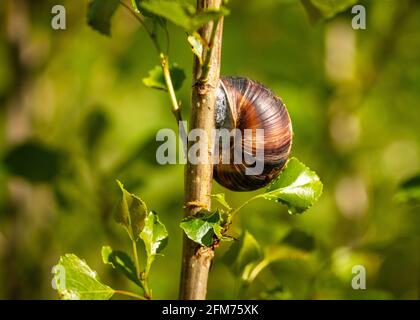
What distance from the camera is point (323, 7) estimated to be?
930 millimetres

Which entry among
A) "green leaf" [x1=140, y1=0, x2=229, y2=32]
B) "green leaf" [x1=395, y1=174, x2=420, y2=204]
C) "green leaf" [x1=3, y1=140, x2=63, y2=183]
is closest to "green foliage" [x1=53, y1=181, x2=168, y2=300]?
"green leaf" [x1=140, y1=0, x2=229, y2=32]

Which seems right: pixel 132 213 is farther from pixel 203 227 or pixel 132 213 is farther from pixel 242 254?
pixel 242 254

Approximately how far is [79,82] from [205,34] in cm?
131

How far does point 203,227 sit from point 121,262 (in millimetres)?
167

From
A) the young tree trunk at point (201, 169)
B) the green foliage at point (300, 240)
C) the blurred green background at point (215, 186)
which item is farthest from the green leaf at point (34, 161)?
the young tree trunk at point (201, 169)

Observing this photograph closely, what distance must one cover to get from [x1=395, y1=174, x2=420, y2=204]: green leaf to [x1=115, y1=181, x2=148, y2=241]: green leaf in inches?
20.5

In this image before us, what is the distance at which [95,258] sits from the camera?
193 cm

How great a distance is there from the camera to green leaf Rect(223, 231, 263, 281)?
1.08 m

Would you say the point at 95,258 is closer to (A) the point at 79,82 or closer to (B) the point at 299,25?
(A) the point at 79,82

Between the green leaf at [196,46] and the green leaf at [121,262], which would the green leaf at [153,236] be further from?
the green leaf at [196,46]

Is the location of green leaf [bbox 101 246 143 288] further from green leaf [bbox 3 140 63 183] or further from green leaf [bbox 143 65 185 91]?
green leaf [bbox 3 140 63 183]

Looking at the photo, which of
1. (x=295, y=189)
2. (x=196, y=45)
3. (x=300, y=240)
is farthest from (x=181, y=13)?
(x=300, y=240)

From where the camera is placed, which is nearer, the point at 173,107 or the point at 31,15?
the point at 173,107
